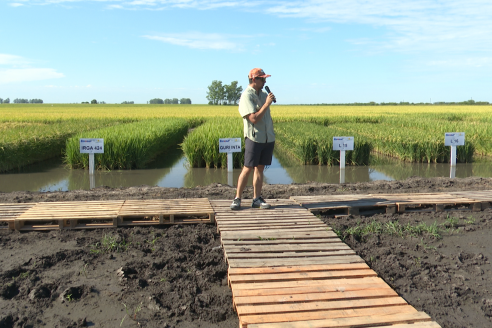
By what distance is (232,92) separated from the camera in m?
108

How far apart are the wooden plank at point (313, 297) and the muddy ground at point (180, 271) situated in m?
0.24

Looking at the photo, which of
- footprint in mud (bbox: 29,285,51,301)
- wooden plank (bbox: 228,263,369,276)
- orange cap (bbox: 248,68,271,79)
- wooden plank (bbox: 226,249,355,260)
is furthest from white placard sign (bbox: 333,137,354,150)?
footprint in mud (bbox: 29,285,51,301)

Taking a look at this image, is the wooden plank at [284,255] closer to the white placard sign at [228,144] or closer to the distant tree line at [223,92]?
the white placard sign at [228,144]

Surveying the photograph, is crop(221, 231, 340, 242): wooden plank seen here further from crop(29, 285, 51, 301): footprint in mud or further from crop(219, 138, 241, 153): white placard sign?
crop(219, 138, 241, 153): white placard sign

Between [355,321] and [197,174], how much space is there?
936cm

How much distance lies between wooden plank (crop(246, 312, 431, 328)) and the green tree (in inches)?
4123

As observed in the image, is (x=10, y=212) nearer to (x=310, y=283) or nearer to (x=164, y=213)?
(x=164, y=213)

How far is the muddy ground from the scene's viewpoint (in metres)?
3.45

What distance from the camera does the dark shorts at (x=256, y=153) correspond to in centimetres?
580

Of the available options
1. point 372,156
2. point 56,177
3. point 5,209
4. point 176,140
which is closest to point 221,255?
point 5,209

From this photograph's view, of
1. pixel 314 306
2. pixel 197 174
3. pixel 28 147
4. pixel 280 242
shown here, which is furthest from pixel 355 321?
pixel 28 147

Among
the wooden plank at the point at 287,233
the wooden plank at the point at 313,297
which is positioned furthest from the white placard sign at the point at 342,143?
the wooden plank at the point at 313,297

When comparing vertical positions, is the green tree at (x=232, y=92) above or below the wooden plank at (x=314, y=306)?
above

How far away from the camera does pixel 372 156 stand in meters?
16.0
